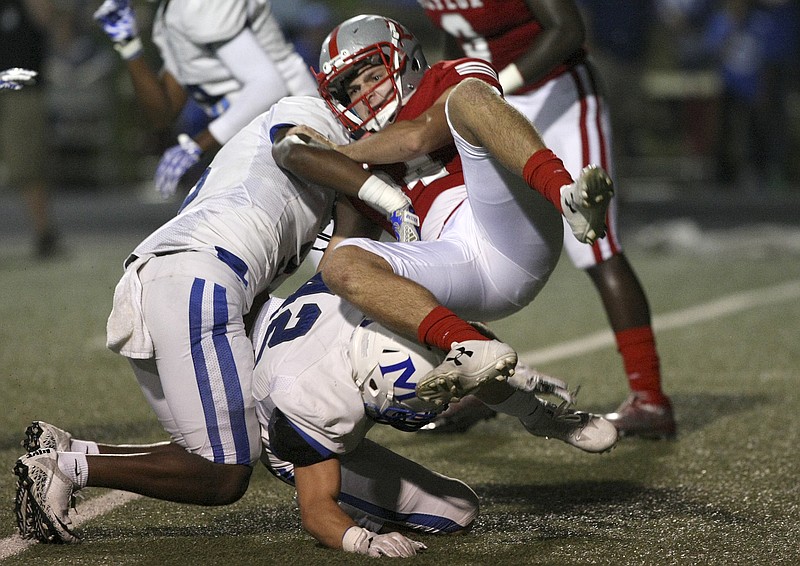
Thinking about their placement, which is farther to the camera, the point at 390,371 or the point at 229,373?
the point at 229,373

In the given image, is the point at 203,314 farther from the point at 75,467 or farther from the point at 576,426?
the point at 576,426

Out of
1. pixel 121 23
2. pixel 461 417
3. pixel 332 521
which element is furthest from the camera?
pixel 121 23

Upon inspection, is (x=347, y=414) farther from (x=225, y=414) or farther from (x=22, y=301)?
(x=22, y=301)

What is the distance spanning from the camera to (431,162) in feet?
11.5

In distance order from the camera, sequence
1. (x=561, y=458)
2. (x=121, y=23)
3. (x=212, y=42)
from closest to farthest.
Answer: (x=561, y=458), (x=212, y=42), (x=121, y=23)

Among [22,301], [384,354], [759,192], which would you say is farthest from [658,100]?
[384,354]

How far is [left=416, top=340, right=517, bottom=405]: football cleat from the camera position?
2.77 m

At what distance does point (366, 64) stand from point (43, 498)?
1.35 meters

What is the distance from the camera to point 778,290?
7645mm

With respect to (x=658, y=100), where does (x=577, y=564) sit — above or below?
above

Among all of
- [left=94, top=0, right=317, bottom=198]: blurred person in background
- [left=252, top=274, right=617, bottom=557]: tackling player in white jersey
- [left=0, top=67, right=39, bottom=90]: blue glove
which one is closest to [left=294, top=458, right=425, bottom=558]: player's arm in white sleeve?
[left=252, top=274, right=617, bottom=557]: tackling player in white jersey

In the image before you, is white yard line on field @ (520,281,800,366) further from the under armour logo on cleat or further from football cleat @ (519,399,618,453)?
the under armour logo on cleat

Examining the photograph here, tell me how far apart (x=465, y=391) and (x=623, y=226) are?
28.7 ft

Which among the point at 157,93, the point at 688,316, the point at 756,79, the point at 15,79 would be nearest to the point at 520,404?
the point at 15,79
